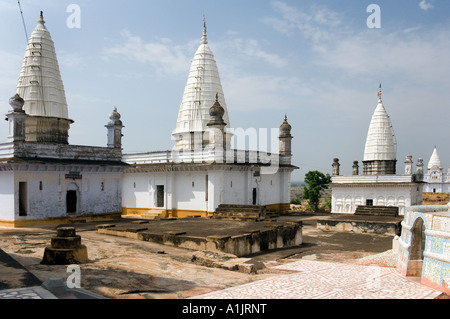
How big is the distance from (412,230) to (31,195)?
18351 millimetres

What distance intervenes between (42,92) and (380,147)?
28.4 m

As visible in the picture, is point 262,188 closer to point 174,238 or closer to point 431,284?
point 174,238

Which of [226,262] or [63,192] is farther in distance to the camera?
[63,192]

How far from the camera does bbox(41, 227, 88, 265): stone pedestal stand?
33.4 ft

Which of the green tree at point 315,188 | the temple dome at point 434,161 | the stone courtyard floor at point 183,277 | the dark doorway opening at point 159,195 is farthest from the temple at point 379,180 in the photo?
the temple dome at point 434,161

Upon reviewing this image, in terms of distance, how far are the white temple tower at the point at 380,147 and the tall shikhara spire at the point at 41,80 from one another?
87.2 feet

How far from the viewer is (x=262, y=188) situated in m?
30.3

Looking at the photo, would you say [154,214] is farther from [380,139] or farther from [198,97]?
[380,139]

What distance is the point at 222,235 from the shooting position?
14.8 metres

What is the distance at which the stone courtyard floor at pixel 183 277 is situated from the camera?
8016mm

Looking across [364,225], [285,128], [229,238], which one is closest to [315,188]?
[285,128]

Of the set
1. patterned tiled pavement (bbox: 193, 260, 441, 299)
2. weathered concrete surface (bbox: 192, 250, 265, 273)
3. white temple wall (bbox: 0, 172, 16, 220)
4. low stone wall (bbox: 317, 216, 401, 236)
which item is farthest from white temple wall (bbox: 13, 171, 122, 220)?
patterned tiled pavement (bbox: 193, 260, 441, 299)

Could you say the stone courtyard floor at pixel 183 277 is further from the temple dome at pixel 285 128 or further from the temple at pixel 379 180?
the temple at pixel 379 180
